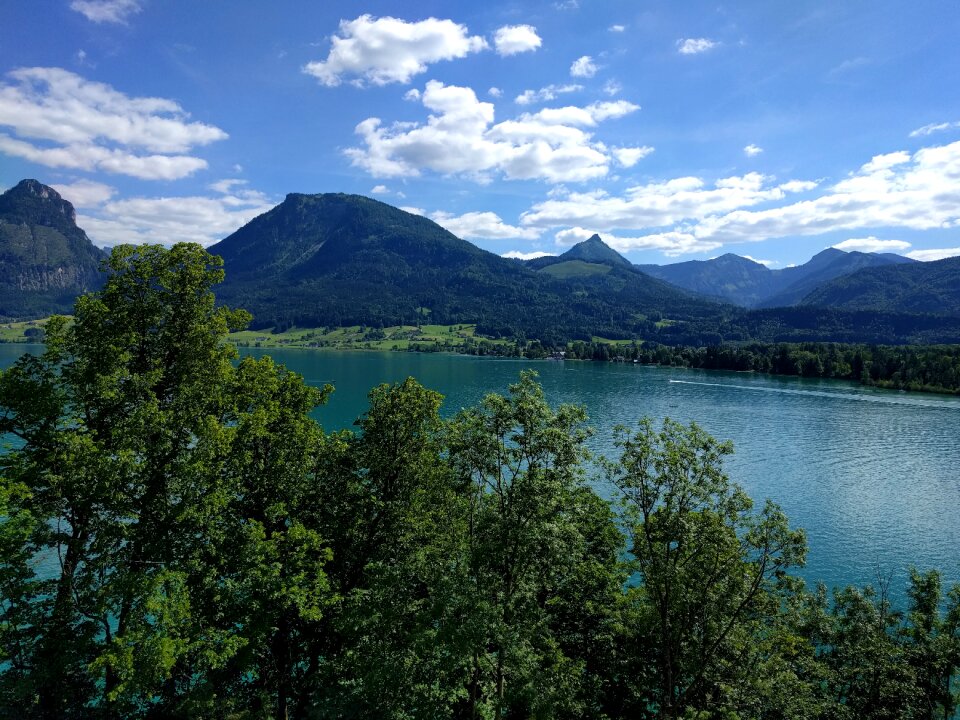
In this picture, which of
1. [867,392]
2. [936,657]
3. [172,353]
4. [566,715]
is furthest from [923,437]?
[172,353]

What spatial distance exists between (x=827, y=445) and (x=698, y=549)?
290 feet

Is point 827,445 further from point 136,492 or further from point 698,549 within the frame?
point 136,492

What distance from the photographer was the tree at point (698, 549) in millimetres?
18062

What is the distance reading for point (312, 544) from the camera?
18484 mm

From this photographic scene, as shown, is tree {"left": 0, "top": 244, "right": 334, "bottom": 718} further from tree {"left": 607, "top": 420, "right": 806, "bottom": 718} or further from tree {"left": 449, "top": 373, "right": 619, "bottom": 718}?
tree {"left": 607, "top": 420, "right": 806, "bottom": 718}

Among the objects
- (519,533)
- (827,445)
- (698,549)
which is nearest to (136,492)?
(519,533)

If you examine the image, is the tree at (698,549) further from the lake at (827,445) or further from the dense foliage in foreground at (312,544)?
the lake at (827,445)

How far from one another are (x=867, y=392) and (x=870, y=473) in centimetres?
9723

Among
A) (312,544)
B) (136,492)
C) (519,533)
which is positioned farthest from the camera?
(312,544)

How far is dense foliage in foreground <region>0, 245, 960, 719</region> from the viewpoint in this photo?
54.2 ft

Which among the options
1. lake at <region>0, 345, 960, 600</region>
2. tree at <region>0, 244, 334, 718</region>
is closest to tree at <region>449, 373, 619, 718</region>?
tree at <region>0, 244, 334, 718</region>

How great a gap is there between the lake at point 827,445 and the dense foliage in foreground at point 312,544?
8881mm

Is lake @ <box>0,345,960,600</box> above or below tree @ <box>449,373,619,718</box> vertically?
below

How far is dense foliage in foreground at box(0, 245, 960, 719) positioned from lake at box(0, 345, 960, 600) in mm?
8881
